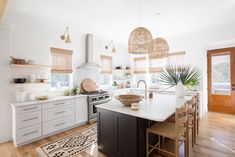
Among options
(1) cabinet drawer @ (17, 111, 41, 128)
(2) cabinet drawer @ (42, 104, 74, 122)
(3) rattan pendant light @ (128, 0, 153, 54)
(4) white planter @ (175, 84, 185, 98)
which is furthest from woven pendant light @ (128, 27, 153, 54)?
(1) cabinet drawer @ (17, 111, 41, 128)

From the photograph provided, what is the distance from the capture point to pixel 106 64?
5.52 meters

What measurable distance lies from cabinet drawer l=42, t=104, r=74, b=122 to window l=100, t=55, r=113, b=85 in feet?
6.81

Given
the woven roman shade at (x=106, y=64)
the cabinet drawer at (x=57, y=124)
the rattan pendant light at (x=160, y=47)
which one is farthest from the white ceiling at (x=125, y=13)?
the cabinet drawer at (x=57, y=124)

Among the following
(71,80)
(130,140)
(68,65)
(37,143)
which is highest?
(68,65)

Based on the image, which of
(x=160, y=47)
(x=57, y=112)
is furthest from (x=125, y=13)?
(x=57, y=112)

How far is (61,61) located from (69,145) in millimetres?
2432

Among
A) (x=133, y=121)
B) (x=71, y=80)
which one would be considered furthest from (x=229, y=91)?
(x=71, y=80)

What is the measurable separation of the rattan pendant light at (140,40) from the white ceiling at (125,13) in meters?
0.80

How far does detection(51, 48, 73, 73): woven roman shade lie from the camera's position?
3811 mm

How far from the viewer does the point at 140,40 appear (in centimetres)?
241

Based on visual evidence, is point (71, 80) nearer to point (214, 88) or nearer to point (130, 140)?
point (130, 140)

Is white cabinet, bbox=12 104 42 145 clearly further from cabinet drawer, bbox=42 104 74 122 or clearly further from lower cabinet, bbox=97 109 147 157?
lower cabinet, bbox=97 109 147 157

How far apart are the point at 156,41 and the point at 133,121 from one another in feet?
7.37

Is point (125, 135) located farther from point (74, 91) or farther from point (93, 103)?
point (74, 91)
